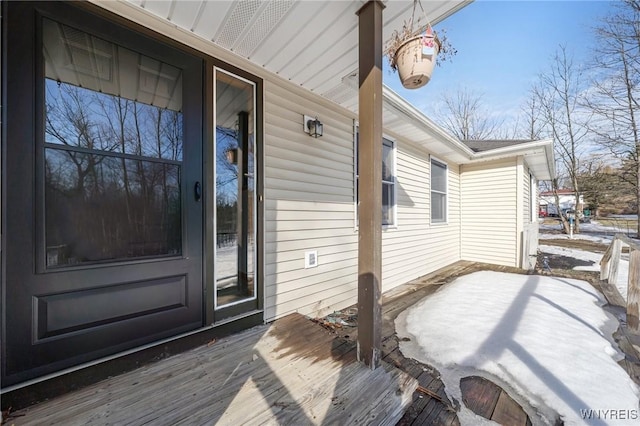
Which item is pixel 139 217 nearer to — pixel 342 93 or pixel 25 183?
pixel 25 183

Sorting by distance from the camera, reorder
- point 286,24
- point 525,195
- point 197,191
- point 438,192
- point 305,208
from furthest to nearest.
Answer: point 525,195
point 438,192
point 305,208
point 197,191
point 286,24

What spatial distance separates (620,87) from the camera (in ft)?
30.4

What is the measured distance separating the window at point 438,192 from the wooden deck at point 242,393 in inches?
173

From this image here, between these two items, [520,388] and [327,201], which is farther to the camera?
[327,201]

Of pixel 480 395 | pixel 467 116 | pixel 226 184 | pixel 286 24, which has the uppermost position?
pixel 467 116

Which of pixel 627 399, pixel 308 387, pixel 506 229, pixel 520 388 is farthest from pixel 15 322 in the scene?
pixel 506 229

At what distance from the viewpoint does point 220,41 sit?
193 centimetres

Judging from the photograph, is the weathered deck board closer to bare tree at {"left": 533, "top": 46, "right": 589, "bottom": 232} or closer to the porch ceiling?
the porch ceiling

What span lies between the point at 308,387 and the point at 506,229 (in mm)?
6094

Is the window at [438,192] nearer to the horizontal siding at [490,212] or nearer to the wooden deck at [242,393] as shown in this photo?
the horizontal siding at [490,212]

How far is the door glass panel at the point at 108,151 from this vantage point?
143 cm

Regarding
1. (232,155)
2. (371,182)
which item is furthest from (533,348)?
Result: (232,155)

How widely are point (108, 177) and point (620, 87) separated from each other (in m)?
15.4

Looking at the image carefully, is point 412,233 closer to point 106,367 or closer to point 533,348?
point 533,348
